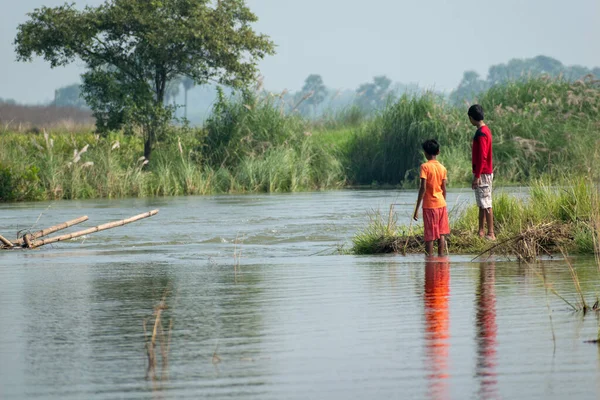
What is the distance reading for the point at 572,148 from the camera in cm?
3406

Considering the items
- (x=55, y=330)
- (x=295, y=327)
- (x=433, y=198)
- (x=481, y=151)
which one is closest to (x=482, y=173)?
(x=481, y=151)

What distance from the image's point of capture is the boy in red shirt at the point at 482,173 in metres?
14.1

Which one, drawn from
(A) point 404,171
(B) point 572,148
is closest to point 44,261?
(B) point 572,148

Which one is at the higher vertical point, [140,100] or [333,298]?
[140,100]

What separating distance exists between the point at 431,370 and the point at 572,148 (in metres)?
28.9

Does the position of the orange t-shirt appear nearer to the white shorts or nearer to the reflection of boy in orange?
the white shorts

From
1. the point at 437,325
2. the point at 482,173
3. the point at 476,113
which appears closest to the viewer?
the point at 437,325

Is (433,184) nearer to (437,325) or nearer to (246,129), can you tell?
(437,325)

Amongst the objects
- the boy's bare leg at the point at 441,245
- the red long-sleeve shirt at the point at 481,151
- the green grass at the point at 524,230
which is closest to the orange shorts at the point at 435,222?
the boy's bare leg at the point at 441,245

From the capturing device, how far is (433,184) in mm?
13156

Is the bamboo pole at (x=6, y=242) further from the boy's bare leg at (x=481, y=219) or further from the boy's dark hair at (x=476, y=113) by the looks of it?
the boy's dark hair at (x=476, y=113)

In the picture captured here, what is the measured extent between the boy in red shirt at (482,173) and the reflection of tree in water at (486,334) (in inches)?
109

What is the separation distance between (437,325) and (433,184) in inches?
211

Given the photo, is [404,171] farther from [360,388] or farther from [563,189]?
[360,388]
